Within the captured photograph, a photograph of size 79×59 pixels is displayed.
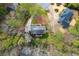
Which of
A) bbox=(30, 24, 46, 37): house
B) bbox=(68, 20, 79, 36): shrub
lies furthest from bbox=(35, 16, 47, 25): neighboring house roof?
bbox=(68, 20, 79, 36): shrub

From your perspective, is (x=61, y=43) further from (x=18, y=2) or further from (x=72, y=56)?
(x=18, y=2)

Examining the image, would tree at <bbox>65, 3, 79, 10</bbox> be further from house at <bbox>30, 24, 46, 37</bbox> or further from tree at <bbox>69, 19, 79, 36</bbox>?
house at <bbox>30, 24, 46, 37</bbox>

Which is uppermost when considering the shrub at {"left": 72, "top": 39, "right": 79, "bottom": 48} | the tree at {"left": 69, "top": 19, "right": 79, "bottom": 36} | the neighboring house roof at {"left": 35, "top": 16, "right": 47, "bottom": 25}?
the neighboring house roof at {"left": 35, "top": 16, "right": 47, "bottom": 25}

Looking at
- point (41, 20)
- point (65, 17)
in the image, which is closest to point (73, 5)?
point (65, 17)

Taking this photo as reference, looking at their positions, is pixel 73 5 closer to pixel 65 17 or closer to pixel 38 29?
pixel 65 17

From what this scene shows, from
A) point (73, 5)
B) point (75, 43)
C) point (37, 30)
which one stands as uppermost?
point (73, 5)

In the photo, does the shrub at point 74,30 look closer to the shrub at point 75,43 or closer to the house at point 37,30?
the shrub at point 75,43
